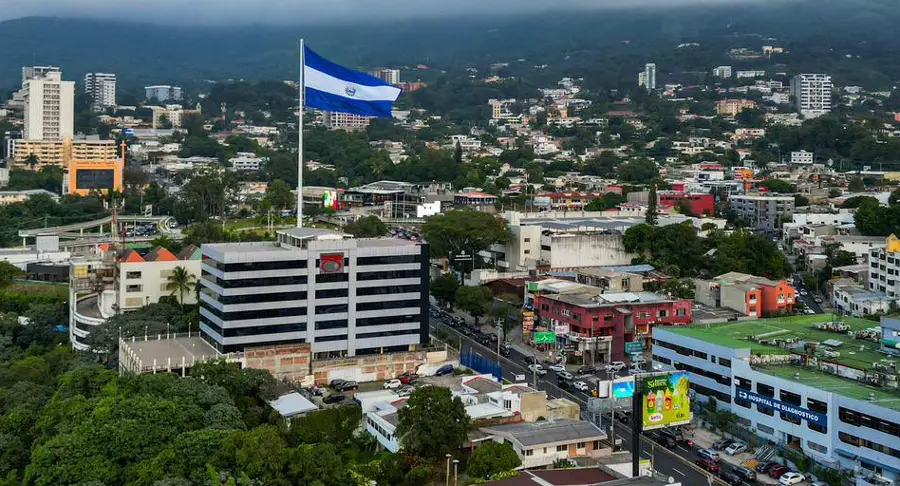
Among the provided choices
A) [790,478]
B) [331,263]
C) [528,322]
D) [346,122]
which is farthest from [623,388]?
[346,122]

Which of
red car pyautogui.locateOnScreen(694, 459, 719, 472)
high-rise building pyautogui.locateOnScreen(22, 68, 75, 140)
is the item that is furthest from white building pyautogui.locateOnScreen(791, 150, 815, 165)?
red car pyautogui.locateOnScreen(694, 459, 719, 472)

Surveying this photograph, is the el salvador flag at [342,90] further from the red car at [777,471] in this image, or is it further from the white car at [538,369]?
the red car at [777,471]

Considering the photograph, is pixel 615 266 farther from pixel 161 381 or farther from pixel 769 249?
pixel 161 381

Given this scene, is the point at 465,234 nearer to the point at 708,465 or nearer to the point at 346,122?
the point at 708,465

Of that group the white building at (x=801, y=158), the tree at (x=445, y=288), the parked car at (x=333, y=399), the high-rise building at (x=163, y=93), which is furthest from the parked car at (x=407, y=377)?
the high-rise building at (x=163, y=93)

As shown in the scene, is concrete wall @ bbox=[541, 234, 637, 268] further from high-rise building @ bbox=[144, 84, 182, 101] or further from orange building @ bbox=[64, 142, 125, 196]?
high-rise building @ bbox=[144, 84, 182, 101]

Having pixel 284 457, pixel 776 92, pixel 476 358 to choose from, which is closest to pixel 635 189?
pixel 476 358
